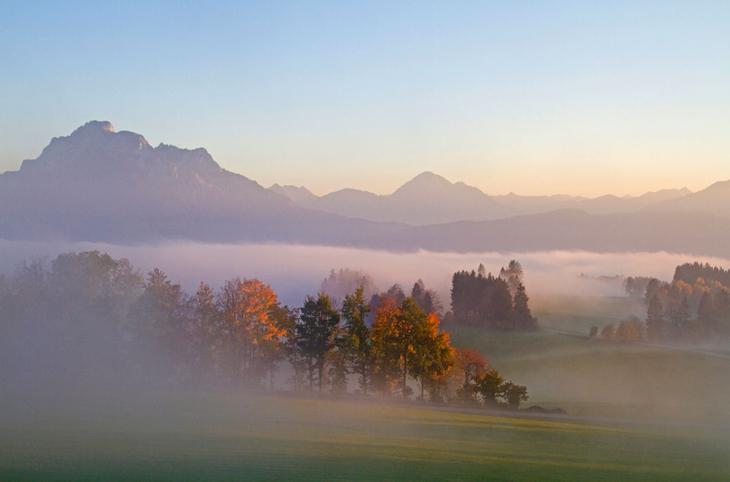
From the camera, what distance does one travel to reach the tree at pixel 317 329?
82.6 meters

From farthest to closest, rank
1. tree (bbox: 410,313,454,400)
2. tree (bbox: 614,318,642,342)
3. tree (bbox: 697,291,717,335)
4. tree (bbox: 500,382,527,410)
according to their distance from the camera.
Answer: tree (bbox: 614,318,642,342)
tree (bbox: 697,291,717,335)
tree (bbox: 410,313,454,400)
tree (bbox: 500,382,527,410)

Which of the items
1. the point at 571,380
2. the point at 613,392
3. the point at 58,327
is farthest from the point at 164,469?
the point at 571,380

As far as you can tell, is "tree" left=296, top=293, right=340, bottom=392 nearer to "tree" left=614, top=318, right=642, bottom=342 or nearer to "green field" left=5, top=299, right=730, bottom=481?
"green field" left=5, top=299, right=730, bottom=481

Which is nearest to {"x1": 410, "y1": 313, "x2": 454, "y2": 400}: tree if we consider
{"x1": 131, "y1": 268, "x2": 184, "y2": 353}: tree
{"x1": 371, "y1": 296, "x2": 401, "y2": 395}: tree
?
{"x1": 371, "y1": 296, "x2": 401, "y2": 395}: tree

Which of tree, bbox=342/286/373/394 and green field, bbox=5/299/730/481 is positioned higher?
tree, bbox=342/286/373/394

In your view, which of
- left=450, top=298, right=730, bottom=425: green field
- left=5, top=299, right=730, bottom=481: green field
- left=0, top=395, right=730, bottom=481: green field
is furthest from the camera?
left=450, top=298, right=730, bottom=425: green field

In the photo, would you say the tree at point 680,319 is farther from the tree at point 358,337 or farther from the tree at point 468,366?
the tree at point 358,337

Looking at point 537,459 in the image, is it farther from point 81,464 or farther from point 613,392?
point 613,392

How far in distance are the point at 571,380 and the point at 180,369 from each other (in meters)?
57.1

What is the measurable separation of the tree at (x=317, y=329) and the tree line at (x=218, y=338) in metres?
0.11

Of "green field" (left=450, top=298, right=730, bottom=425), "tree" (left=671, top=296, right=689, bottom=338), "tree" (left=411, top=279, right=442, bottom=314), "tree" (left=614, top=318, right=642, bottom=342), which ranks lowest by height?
"green field" (left=450, top=298, right=730, bottom=425)

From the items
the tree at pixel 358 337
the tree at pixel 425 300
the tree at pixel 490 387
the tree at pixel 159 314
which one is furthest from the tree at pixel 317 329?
the tree at pixel 425 300

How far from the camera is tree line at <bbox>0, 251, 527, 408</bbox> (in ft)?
262

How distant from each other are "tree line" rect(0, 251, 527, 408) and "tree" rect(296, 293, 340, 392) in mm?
109
